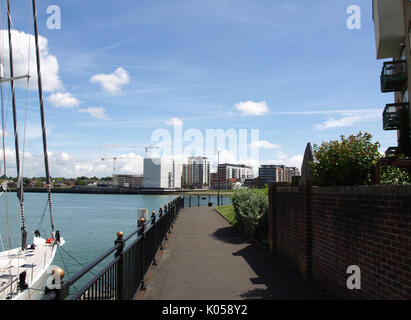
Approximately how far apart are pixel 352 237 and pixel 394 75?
1882 centimetres

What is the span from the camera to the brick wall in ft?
14.6

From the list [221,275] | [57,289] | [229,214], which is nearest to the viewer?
[57,289]

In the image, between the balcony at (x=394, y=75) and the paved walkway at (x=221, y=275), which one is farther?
the balcony at (x=394, y=75)

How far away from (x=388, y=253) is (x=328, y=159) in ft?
9.03

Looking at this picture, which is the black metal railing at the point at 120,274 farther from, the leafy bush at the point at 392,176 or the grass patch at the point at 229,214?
the grass patch at the point at 229,214

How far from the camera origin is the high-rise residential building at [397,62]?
19281 millimetres

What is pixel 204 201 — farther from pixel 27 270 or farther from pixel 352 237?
pixel 352 237

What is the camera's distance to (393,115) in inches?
832

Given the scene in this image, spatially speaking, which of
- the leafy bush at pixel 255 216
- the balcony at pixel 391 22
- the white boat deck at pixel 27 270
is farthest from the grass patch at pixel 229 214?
the balcony at pixel 391 22

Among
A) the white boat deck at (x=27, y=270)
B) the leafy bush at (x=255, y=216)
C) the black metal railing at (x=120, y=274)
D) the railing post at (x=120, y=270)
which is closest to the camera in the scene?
the black metal railing at (x=120, y=274)

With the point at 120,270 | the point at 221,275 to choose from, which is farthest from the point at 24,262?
the point at 120,270

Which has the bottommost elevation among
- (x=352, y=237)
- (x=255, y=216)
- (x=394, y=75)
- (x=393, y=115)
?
(x=255, y=216)

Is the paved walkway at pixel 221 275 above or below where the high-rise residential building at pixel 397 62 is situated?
below

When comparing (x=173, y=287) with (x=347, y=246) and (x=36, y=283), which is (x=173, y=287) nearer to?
(x=347, y=246)
